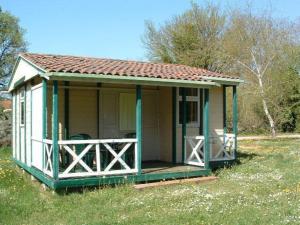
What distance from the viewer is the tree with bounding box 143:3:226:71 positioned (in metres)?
35.4

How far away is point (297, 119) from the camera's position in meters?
33.3

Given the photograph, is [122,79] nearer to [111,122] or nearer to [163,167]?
[111,122]

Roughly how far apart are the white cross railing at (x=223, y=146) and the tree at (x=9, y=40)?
99.8 ft

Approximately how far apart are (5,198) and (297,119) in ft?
92.9

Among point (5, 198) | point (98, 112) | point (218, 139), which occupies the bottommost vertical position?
point (5, 198)

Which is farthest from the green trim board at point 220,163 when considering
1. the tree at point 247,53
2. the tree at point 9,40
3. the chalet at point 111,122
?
the tree at point 9,40

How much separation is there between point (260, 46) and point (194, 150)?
18.6 m

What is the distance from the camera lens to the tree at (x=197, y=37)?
3538 cm

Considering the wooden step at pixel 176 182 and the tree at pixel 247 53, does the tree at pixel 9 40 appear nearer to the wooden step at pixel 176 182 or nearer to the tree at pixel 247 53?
the tree at pixel 247 53

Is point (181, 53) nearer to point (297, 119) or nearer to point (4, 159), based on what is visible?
point (297, 119)

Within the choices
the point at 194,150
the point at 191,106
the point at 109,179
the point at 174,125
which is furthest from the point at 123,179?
the point at 191,106

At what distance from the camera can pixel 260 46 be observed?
28.4m

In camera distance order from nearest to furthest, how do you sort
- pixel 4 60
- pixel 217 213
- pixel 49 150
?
pixel 217 213 < pixel 49 150 < pixel 4 60

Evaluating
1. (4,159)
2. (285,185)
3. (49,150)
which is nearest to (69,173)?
(49,150)
